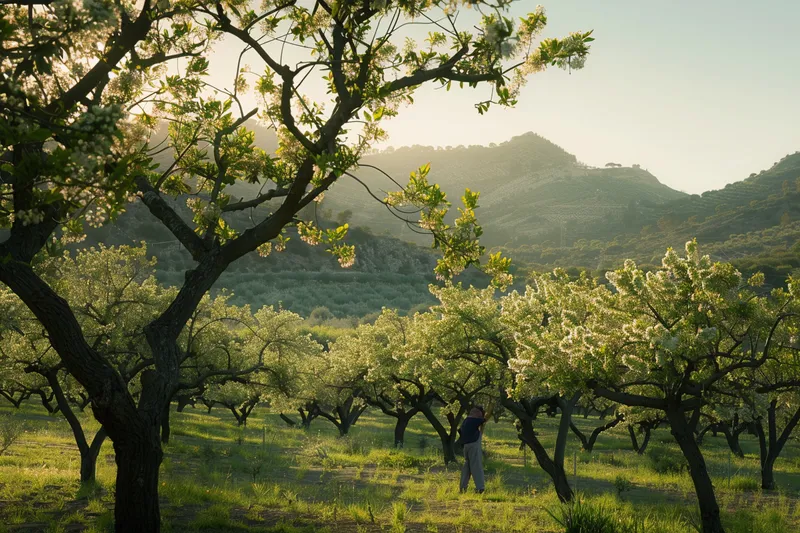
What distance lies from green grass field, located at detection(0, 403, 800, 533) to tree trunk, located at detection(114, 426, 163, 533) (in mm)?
2617

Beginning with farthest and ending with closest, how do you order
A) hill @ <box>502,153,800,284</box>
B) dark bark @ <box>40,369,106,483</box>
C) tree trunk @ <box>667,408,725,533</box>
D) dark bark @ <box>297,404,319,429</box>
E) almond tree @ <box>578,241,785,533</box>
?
1. hill @ <box>502,153,800,284</box>
2. dark bark @ <box>297,404,319,429</box>
3. dark bark @ <box>40,369,106,483</box>
4. tree trunk @ <box>667,408,725,533</box>
5. almond tree @ <box>578,241,785,533</box>

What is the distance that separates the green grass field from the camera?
1224 centimetres

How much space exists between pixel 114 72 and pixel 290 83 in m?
2.33

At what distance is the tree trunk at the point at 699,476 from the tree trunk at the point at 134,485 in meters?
9.54

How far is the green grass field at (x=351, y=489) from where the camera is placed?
1224cm

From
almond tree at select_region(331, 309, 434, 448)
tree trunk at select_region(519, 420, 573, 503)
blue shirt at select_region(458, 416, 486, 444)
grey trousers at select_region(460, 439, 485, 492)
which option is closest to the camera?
tree trunk at select_region(519, 420, 573, 503)

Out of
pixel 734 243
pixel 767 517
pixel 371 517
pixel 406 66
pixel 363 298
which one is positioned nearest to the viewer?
pixel 406 66

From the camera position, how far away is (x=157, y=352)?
8750 mm

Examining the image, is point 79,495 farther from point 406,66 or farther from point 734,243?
point 734,243

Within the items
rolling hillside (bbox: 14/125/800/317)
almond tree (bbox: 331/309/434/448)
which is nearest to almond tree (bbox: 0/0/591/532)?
almond tree (bbox: 331/309/434/448)

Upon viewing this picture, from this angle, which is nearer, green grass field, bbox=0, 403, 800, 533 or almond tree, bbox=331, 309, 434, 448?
green grass field, bbox=0, 403, 800, 533

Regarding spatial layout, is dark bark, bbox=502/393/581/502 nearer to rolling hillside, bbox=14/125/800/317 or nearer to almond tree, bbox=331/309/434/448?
almond tree, bbox=331/309/434/448

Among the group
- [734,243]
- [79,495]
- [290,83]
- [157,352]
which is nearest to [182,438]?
[79,495]

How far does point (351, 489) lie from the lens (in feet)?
59.9
